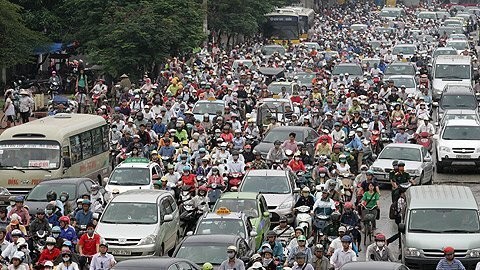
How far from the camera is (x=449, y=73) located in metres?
55.2

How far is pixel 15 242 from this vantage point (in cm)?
2594

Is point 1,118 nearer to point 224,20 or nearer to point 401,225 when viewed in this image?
point 401,225

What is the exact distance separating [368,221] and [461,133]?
10.6m

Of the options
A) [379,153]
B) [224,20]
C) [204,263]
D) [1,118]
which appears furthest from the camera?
[224,20]

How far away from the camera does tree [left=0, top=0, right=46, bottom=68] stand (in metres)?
55.7

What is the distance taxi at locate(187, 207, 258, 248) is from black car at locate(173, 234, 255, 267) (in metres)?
1.61

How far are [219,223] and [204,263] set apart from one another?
2.99 metres

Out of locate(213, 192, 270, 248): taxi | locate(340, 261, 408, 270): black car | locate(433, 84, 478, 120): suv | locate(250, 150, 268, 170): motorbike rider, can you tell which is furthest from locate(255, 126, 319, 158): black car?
locate(340, 261, 408, 270): black car

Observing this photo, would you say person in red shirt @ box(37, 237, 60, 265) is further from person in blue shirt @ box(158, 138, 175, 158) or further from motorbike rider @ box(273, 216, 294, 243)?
person in blue shirt @ box(158, 138, 175, 158)

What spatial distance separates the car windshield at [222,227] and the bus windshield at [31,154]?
7.60 metres

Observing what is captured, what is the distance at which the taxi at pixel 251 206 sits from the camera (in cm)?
2948

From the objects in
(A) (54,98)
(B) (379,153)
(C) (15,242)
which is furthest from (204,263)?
(A) (54,98)

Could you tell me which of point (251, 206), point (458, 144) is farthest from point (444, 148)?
point (251, 206)

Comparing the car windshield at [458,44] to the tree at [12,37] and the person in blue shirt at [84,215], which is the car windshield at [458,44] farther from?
the person in blue shirt at [84,215]
